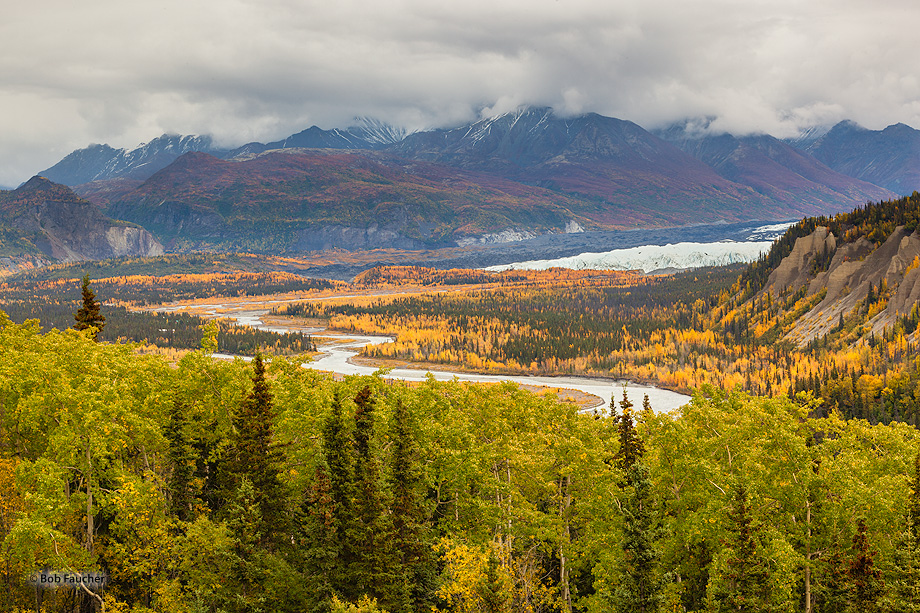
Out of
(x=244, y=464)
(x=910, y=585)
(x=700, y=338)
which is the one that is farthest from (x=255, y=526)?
(x=700, y=338)

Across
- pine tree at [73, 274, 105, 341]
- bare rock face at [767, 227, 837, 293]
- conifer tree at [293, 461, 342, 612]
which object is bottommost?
conifer tree at [293, 461, 342, 612]

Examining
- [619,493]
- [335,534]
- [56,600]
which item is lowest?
[56,600]

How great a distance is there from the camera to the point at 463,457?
5838 cm

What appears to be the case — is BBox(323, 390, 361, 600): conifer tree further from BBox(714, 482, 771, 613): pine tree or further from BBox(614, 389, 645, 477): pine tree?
BBox(714, 482, 771, 613): pine tree

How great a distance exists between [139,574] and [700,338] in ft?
534

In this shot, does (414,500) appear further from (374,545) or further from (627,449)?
(627,449)

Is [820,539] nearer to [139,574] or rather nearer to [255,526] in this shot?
[255,526]

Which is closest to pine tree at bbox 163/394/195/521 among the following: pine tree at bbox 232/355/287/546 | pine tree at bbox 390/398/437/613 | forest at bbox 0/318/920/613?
forest at bbox 0/318/920/613

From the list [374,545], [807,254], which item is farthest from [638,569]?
[807,254]

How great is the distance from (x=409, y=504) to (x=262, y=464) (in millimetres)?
11104

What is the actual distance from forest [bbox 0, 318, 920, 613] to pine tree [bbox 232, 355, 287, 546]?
0.16 metres

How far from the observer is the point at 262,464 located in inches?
2200

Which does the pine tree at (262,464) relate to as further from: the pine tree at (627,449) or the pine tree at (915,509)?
the pine tree at (915,509)

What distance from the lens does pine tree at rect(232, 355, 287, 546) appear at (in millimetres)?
55375
